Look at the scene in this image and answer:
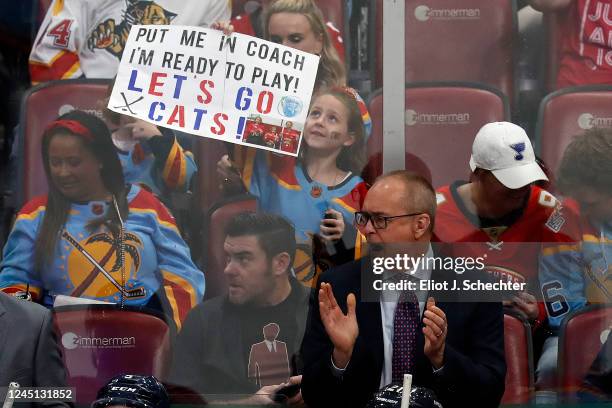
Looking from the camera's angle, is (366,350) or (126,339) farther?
(126,339)

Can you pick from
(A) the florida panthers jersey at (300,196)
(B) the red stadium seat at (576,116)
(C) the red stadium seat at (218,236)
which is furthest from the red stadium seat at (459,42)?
(C) the red stadium seat at (218,236)

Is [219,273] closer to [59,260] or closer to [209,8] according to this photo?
[59,260]

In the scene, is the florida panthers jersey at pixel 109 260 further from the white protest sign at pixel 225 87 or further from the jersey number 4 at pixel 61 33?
the jersey number 4 at pixel 61 33

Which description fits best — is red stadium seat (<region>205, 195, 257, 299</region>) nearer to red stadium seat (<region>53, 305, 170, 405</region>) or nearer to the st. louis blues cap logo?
red stadium seat (<region>53, 305, 170, 405</region>)

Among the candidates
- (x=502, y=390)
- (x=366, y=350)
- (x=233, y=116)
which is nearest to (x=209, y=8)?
(x=233, y=116)

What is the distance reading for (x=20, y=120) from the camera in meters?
4.98

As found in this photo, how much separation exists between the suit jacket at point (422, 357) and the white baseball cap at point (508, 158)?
39 cm

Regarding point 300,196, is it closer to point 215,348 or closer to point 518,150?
point 215,348

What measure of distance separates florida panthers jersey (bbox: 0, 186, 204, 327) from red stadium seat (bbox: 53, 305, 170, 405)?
0.20 ft

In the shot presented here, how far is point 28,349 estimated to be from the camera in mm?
4375

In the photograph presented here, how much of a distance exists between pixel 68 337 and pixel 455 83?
177 centimetres

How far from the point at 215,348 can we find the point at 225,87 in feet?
3.25

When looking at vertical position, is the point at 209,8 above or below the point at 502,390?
above

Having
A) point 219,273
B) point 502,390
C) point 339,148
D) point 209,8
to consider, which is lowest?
point 502,390
